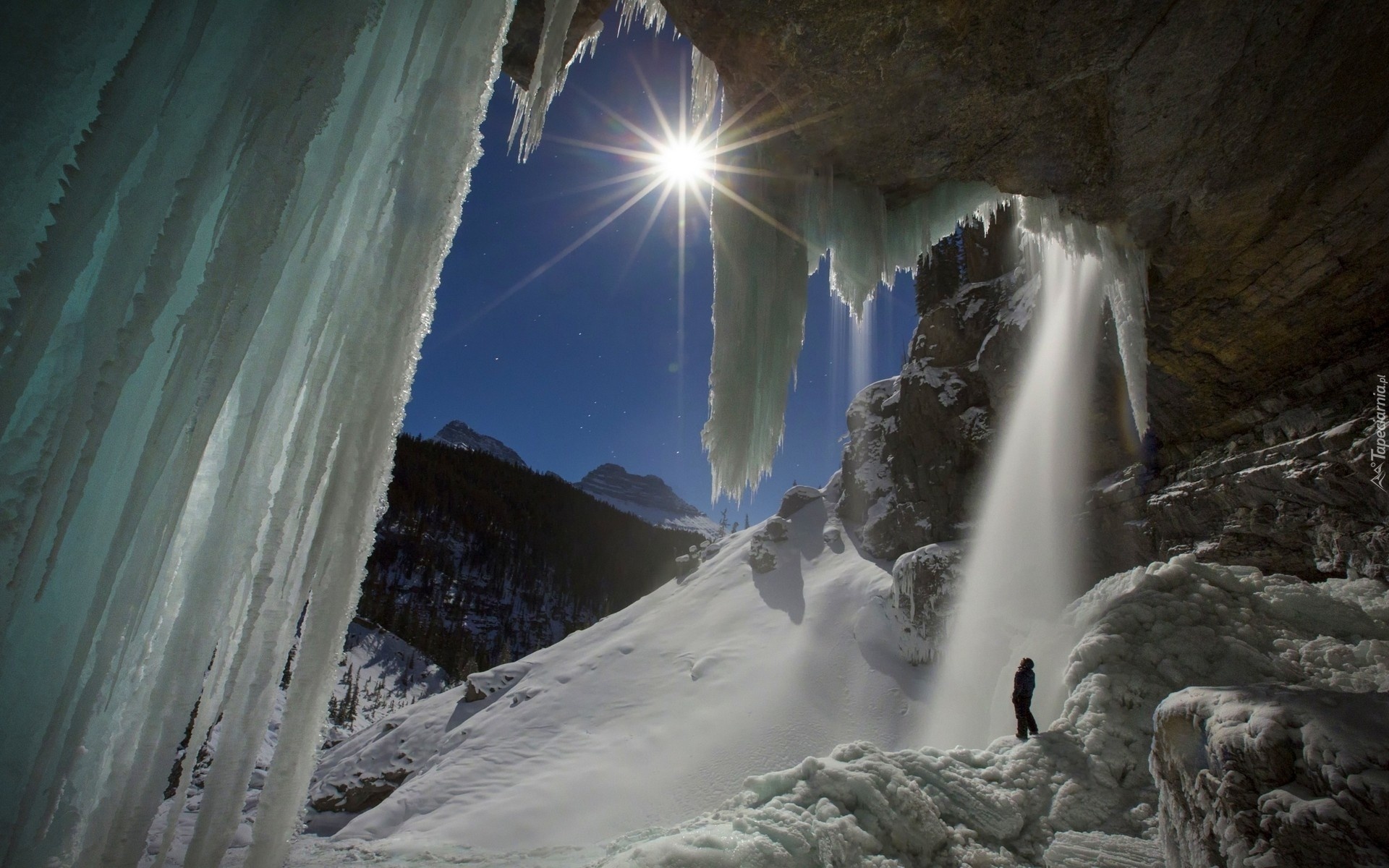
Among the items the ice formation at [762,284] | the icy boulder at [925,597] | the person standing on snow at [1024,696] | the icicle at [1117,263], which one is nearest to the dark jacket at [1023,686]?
the person standing on snow at [1024,696]

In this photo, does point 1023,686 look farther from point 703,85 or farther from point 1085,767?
point 703,85

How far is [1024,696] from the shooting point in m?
5.69

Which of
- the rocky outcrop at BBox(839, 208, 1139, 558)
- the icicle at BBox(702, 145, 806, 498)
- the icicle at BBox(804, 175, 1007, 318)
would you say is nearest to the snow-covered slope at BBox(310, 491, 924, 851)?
the rocky outcrop at BBox(839, 208, 1139, 558)

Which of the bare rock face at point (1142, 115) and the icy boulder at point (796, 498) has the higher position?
the icy boulder at point (796, 498)

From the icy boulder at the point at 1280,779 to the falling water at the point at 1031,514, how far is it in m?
8.86

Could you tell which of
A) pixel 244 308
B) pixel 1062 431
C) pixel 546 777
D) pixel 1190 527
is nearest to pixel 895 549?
pixel 1062 431

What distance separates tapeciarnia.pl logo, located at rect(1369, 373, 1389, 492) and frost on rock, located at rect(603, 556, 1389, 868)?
157 cm

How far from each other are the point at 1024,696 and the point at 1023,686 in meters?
0.10

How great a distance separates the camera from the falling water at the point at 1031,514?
13.1 metres

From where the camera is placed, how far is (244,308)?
7.00ft

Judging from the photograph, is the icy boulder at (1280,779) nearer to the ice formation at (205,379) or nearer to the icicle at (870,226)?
the ice formation at (205,379)

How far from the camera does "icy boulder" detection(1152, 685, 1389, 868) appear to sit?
6.03 ft

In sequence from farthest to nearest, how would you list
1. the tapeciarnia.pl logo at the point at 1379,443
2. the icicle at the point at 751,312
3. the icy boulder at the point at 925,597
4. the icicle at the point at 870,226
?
the icy boulder at the point at 925,597 < the tapeciarnia.pl logo at the point at 1379,443 < the icicle at the point at 870,226 < the icicle at the point at 751,312

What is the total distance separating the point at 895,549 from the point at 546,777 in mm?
15205
